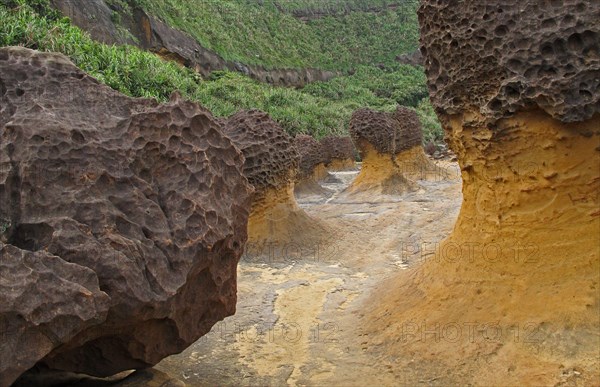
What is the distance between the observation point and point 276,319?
4.54m

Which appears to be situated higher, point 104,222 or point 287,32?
point 287,32

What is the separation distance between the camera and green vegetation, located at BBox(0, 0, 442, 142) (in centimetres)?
1105

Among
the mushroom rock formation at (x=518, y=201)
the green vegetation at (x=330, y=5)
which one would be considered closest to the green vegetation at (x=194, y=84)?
the mushroom rock formation at (x=518, y=201)

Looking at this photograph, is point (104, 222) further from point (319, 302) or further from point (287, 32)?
point (287, 32)

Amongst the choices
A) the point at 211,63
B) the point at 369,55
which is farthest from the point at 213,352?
the point at 369,55

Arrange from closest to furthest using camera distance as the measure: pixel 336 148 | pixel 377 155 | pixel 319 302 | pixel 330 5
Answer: pixel 319 302 → pixel 377 155 → pixel 336 148 → pixel 330 5

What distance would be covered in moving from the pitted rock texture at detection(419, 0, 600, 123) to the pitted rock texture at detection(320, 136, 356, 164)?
10899 mm

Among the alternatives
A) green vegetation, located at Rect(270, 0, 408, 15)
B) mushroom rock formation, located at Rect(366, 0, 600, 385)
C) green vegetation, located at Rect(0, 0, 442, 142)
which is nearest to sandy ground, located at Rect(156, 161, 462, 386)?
mushroom rock formation, located at Rect(366, 0, 600, 385)

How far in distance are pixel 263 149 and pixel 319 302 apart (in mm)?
2792

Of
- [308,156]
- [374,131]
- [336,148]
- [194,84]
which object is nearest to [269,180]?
[374,131]

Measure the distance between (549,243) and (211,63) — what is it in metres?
22.3

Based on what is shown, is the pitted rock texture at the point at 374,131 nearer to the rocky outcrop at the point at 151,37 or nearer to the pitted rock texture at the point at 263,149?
the pitted rock texture at the point at 263,149

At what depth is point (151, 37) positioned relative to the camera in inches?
782

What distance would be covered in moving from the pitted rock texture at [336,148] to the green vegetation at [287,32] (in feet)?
30.9
